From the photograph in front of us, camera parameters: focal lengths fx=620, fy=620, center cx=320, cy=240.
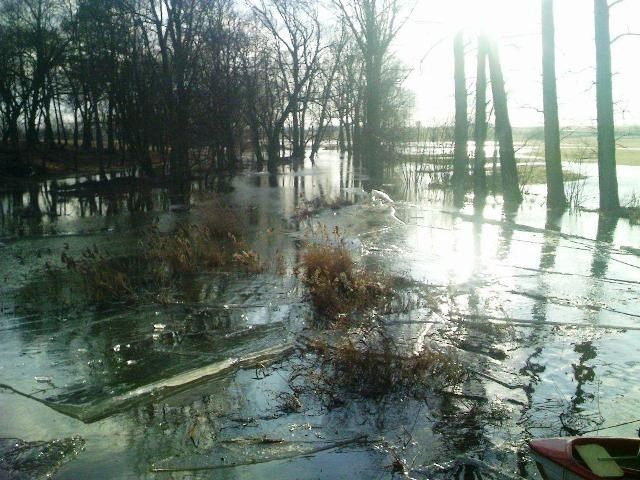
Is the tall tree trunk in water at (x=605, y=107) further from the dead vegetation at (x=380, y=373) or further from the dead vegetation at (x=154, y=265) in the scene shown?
the dead vegetation at (x=380, y=373)

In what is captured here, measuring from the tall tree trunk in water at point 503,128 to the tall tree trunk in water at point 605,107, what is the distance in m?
3.26

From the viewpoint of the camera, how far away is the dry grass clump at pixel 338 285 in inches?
341

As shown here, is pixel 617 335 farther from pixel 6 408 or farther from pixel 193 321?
pixel 6 408

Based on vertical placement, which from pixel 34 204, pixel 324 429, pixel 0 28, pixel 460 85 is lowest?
pixel 324 429

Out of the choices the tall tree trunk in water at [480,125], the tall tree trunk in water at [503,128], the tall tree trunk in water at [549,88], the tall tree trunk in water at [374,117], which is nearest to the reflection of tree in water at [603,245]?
the tall tree trunk in water at [549,88]

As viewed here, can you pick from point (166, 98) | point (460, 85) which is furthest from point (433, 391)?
point (166, 98)

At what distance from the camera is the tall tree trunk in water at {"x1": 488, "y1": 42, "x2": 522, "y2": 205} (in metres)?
19.9

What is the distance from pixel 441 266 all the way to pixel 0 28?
38.1 meters

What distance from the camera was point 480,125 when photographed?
70.6ft

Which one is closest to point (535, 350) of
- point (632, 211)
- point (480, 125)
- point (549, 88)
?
point (632, 211)

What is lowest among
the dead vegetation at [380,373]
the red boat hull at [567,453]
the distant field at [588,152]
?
the dead vegetation at [380,373]

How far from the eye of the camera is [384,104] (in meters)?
40.2

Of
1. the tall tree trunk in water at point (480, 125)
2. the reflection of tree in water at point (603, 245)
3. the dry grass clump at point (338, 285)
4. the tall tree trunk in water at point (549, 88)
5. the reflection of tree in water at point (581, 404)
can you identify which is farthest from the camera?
the tall tree trunk in water at point (480, 125)

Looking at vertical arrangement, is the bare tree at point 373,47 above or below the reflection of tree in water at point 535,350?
above
